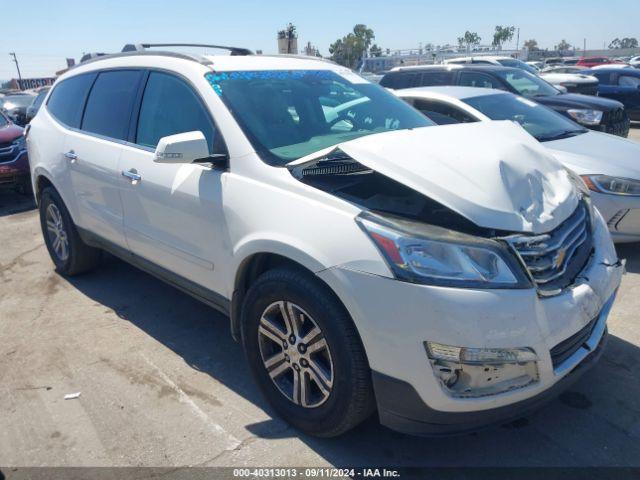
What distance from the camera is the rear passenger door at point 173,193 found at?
3.03 meters

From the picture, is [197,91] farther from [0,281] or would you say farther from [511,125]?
[0,281]

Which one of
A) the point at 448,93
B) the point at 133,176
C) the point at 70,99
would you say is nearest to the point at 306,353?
the point at 133,176

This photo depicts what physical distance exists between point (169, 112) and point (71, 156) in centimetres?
131

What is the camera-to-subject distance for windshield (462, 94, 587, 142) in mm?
5824

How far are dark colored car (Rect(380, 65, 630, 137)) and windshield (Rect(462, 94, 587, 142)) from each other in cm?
233

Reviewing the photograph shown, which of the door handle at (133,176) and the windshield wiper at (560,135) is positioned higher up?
the door handle at (133,176)

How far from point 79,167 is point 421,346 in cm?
322

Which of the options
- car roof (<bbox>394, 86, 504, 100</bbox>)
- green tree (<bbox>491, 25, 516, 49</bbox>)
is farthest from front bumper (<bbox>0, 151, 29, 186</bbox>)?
green tree (<bbox>491, 25, 516, 49</bbox>)

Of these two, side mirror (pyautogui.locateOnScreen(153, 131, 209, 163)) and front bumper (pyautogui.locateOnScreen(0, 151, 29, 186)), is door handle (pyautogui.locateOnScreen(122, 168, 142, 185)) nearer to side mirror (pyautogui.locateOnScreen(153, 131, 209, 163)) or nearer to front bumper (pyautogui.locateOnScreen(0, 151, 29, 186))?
side mirror (pyautogui.locateOnScreen(153, 131, 209, 163))

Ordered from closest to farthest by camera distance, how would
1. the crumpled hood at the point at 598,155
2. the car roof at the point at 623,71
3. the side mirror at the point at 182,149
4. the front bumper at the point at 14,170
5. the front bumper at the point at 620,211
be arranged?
the side mirror at the point at 182,149 < the front bumper at the point at 620,211 < the crumpled hood at the point at 598,155 < the front bumper at the point at 14,170 < the car roof at the point at 623,71

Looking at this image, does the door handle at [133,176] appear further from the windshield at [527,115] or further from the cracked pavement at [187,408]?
the windshield at [527,115]

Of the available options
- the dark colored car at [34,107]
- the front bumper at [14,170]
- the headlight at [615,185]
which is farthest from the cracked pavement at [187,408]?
the dark colored car at [34,107]

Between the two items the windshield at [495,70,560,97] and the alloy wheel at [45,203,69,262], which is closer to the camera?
the alloy wheel at [45,203,69,262]

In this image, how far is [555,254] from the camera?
2410 millimetres
